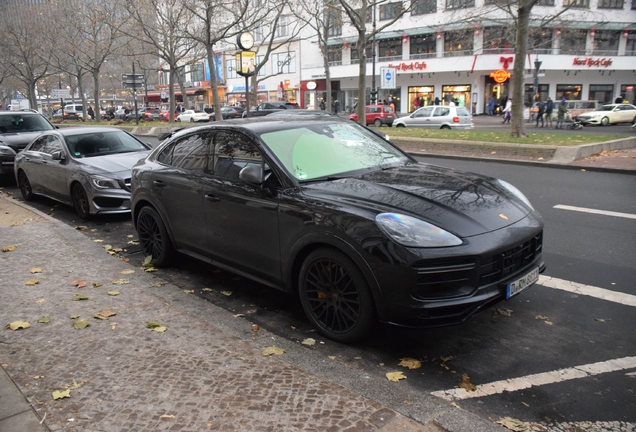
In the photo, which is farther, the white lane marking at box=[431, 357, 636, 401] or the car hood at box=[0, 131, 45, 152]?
the car hood at box=[0, 131, 45, 152]

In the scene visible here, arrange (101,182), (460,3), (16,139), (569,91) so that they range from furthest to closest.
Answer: (569,91) → (460,3) → (16,139) → (101,182)

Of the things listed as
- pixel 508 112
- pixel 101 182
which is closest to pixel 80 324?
pixel 101 182

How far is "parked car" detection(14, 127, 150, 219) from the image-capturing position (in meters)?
8.43

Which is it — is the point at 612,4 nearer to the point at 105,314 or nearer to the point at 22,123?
the point at 22,123

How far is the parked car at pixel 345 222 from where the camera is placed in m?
3.47

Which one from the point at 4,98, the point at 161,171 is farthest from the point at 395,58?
the point at 4,98

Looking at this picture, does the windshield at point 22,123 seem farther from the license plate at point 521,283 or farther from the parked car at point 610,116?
the parked car at point 610,116

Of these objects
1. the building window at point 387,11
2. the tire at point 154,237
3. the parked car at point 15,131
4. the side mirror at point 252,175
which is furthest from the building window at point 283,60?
the side mirror at point 252,175

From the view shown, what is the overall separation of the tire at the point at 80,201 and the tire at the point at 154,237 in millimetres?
2952

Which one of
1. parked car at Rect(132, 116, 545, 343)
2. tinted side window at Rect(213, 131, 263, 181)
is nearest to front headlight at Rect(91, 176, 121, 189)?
parked car at Rect(132, 116, 545, 343)

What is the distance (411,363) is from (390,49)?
186 feet

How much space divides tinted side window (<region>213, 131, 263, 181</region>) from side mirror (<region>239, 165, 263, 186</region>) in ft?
0.66

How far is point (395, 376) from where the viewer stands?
3453 mm

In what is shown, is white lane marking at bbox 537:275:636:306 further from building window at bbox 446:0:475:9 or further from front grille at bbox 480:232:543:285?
building window at bbox 446:0:475:9
